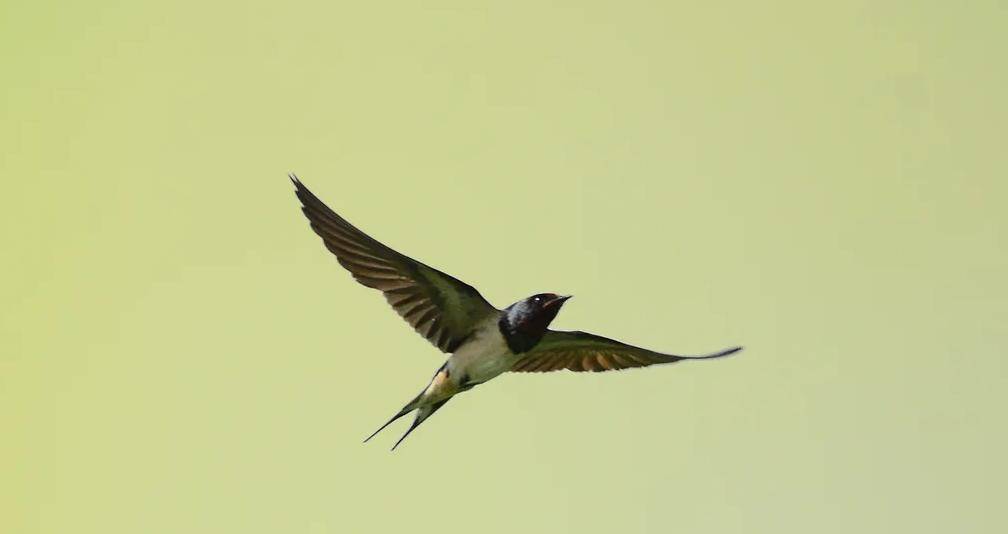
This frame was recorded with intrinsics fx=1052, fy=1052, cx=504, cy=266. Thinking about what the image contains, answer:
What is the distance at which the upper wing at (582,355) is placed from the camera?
4.33 feet

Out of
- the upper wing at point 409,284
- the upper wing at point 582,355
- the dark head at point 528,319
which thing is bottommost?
the upper wing at point 582,355

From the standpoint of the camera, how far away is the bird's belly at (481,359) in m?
1.23

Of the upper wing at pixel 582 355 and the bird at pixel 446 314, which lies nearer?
the bird at pixel 446 314

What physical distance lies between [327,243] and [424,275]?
0.12 m

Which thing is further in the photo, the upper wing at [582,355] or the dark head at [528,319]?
the upper wing at [582,355]

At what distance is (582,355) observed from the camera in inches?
54.9

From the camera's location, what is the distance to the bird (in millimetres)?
1194

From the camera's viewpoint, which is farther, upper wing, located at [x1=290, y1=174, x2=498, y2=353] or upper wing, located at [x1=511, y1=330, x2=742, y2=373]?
upper wing, located at [x1=511, y1=330, x2=742, y2=373]

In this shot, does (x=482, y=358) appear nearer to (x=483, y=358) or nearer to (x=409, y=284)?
(x=483, y=358)

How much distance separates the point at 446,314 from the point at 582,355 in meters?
0.22

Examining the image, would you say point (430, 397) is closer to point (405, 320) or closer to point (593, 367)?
point (405, 320)

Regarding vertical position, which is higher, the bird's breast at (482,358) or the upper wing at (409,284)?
the upper wing at (409,284)

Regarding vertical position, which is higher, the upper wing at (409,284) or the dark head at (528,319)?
the upper wing at (409,284)

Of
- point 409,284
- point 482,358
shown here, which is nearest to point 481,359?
point 482,358
